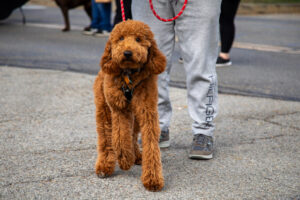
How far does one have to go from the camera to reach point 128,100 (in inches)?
106

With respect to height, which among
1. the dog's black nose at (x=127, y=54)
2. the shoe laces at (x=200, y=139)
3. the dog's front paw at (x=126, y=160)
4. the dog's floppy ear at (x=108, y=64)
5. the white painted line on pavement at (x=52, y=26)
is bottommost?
the white painted line on pavement at (x=52, y=26)

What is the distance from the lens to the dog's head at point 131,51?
241 cm

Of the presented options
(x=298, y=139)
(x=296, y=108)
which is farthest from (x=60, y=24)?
(x=298, y=139)

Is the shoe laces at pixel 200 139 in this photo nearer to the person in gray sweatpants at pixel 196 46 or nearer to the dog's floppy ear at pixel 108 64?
the person in gray sweatpants at pixel 196 46

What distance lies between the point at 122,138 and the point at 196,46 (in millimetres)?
985

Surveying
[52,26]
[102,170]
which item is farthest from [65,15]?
[102,170]

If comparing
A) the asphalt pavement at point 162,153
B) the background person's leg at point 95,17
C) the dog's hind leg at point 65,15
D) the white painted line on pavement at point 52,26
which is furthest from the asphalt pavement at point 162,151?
the white painted line on pavement at point 52,26

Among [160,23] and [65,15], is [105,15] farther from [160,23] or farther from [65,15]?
[160,23]

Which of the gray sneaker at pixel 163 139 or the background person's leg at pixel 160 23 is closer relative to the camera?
the background person's leg at pixel 160 23

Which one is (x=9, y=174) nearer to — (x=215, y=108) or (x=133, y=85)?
(x=133, y=85)

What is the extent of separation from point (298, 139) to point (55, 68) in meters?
3.97

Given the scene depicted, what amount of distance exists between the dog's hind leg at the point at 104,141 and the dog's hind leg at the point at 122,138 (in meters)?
0.13

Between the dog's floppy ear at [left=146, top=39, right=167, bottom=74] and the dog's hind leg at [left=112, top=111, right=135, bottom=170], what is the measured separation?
388mm

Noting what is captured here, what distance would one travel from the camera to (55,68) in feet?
20.8
